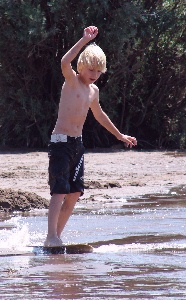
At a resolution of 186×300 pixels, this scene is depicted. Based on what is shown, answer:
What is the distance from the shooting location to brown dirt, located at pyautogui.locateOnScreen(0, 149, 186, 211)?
9.52m

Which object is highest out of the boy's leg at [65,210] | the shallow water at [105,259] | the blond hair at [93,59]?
the blond hair at [93,59]

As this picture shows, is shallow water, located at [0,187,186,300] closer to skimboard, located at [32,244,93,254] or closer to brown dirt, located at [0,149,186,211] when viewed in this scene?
skimboard, located at [32,244,93,254]

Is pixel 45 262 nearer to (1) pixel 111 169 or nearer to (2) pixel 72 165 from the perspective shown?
(2) pixel 72 165

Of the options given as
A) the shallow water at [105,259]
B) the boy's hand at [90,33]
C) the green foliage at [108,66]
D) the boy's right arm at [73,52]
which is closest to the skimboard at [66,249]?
the shallow water at [105,259]

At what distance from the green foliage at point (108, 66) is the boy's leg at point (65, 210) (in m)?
9.98

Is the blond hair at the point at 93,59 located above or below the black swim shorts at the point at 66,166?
above

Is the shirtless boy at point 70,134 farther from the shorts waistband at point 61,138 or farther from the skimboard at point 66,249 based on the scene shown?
the skimboard at point 66,249

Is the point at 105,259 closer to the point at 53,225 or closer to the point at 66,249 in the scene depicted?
the point at 66,249

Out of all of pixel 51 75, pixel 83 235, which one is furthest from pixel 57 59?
pixel 83 235

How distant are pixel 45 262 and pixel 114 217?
257 centimetres

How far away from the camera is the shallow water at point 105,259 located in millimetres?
4777

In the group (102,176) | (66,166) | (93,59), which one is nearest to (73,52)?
(93,59)

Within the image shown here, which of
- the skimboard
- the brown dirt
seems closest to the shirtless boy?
the skimboard

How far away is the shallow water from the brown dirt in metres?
0.69
